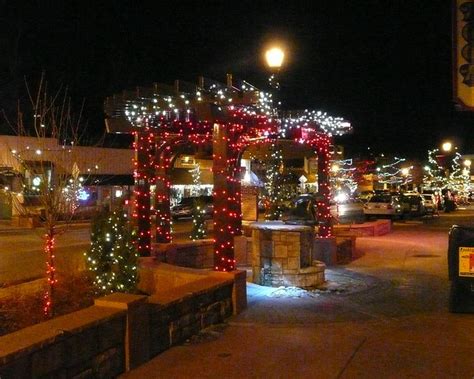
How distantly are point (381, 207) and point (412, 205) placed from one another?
13.8 ft

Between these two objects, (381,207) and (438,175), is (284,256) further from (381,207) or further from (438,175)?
(438,175)

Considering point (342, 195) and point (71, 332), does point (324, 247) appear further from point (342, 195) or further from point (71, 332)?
point (342, 195)

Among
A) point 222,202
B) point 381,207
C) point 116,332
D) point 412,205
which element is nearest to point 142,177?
point 222,202

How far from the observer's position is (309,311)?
32.2ft

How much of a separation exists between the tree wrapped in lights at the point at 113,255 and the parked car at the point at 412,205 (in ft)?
97.5

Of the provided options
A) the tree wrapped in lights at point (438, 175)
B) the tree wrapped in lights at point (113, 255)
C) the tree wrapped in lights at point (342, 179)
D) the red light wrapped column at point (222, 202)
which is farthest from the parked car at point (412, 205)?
the tree wrapped in lights at point (113, 255)

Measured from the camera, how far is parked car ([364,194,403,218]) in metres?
35.4

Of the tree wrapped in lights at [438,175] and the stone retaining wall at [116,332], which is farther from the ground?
the tree wrapped in lights at [438,175]

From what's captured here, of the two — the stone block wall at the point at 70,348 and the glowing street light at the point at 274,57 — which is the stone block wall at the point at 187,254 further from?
the stone block wall at the point at 70,348

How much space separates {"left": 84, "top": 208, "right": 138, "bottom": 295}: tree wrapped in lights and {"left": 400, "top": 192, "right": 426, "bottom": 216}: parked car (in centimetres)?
2973

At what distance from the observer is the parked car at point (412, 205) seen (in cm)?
3822

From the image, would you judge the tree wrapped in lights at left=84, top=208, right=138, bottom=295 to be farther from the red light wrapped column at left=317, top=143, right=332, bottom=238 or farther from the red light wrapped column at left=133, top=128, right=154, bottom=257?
the red light wrapped column at left=317, top=143, right=332, bottom=238

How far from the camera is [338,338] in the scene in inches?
325

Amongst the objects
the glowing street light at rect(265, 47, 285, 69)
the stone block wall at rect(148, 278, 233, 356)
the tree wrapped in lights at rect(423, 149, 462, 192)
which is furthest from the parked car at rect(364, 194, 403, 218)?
the stone block wall at rect(148, 278, 233, 356)
